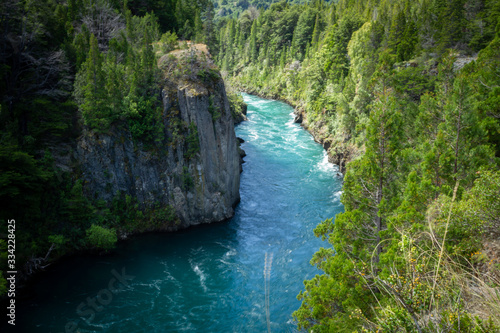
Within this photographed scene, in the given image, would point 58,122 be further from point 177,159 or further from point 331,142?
point 331,142

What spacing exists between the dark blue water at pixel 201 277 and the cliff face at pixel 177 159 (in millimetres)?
2666

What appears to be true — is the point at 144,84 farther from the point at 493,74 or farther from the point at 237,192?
the point at 493,74

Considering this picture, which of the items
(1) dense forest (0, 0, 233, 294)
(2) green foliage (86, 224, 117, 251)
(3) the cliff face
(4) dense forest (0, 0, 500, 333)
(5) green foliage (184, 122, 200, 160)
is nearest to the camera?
(4) dense forest (0, 0, 500, 333)

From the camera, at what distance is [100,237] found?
2284 cm

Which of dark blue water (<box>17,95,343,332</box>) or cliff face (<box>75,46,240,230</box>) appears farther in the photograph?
cliff face (<box>75,46,240,230</box>)

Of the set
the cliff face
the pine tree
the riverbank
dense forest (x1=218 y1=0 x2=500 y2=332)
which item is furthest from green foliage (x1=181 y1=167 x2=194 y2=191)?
the riverbank

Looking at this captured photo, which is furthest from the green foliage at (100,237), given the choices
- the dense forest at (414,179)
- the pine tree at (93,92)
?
the dense forest at (414,179)

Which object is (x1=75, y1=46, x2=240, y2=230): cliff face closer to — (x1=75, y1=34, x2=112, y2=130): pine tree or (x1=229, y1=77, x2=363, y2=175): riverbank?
(x1=75, y1=34, x2=112, y2=130): pine tree

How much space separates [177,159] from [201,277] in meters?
9.96

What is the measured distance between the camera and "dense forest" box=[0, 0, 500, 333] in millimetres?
7199

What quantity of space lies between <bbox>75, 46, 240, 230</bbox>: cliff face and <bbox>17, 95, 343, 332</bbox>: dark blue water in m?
2.67

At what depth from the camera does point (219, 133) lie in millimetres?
28656

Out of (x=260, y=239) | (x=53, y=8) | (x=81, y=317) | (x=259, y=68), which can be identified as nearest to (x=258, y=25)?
(x=259, y=68)

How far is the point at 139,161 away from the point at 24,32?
40.8ft
